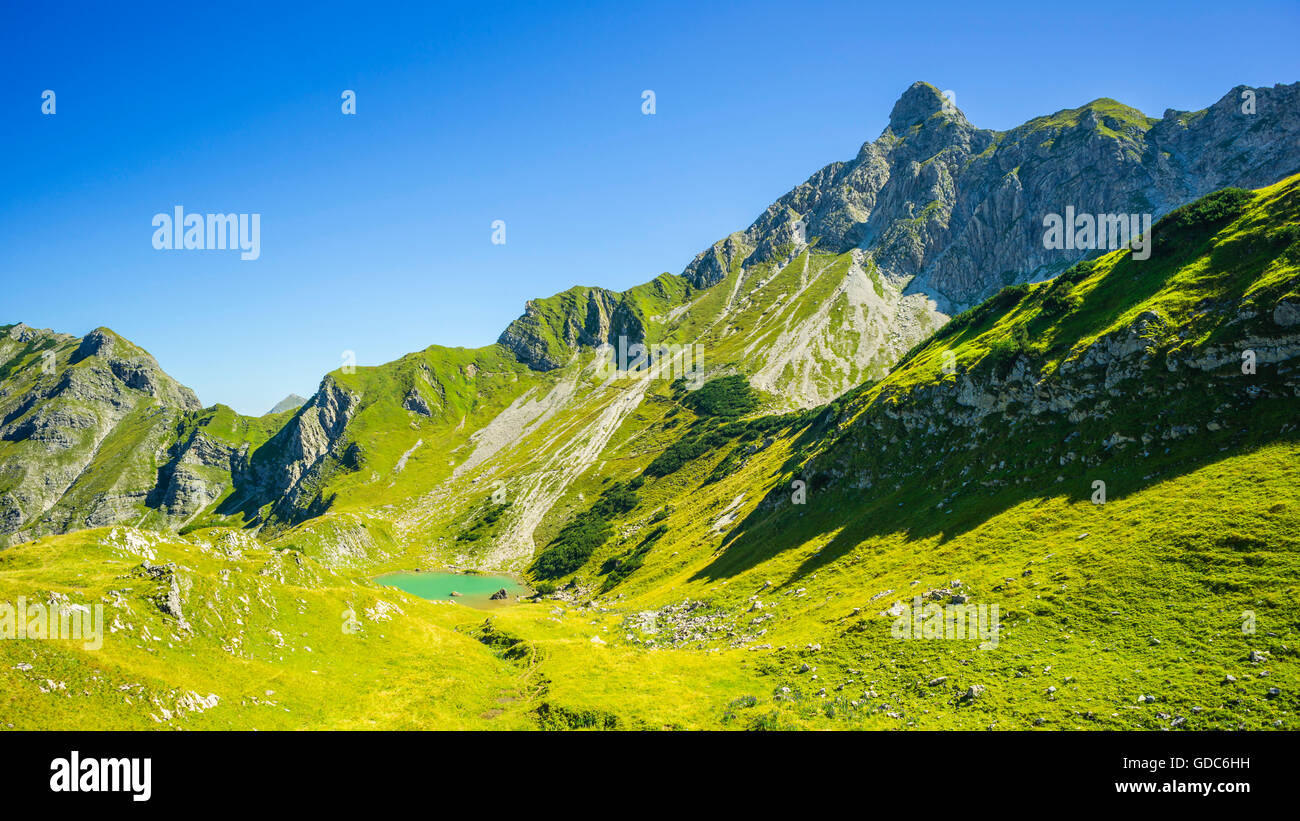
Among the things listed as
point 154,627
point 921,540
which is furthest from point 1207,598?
point 154,627

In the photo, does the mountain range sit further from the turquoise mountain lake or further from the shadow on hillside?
the turquoise mountain lake

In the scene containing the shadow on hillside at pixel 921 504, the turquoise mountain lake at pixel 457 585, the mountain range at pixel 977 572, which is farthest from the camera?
the turquoise mountain lake at pixel 457 585

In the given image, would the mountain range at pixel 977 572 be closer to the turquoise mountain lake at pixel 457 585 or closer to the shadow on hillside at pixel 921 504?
the shadow on hillside at pixel 921 504

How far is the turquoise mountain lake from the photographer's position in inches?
4884

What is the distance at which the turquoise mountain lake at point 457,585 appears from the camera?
124 m

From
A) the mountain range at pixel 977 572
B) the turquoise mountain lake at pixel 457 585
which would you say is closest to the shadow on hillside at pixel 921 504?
the mountain range at pixel 977 572

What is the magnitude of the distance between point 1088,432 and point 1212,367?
9.21m

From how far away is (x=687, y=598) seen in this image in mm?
67375

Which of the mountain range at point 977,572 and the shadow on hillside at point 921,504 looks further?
the shadow on hillside at point 921,504

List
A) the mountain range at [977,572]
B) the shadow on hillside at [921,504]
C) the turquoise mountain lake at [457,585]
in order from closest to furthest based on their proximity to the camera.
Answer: the mountain range at [977,572] < the shadow on hillside at [921,504] < the turquoise mountain lake at [457,585]

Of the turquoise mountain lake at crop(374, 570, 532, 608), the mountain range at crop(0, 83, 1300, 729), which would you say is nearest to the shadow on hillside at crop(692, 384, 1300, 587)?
the mountain range at crop(0, 83, 1300, 729)

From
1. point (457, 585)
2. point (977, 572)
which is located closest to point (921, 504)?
point (977, 572)
